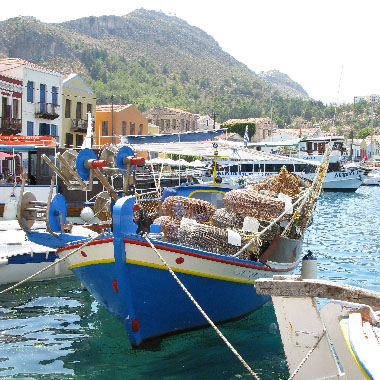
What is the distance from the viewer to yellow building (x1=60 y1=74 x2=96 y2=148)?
4659cm

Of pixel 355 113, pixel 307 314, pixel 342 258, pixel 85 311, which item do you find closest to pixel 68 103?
pixel 342 258

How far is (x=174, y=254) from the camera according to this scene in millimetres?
9328

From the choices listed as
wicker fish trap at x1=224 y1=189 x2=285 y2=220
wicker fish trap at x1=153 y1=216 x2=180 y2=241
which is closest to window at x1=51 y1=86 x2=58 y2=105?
wicker fish trap at x1=224 y1=189 x2=285 y2=220

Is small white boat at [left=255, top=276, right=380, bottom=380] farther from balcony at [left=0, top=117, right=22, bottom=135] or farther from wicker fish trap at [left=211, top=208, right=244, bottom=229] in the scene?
balcony at [left=0, top=117, right=22, bottom=135]

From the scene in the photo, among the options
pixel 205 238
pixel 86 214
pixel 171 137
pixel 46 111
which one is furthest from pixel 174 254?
pixel 46 111

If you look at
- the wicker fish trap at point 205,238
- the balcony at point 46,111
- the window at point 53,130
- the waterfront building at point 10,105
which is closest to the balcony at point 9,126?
the waterfront building at point 10,105

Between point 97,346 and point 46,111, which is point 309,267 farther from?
point 46,111

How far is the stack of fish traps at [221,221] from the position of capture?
10.5m

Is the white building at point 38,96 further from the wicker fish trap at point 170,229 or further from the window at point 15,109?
the wicker fish trap at point 170,229

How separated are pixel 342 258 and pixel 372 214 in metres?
17.4

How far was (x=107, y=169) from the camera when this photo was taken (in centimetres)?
1051

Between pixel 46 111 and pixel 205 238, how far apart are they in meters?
34.3

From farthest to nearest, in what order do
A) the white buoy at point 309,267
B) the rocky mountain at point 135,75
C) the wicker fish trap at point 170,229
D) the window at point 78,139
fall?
1. the rocky mountain at point 135,75
2. the window at point 78,139
3. the white buoy at point 309,267
4. the wicker fish trap at point 170,229

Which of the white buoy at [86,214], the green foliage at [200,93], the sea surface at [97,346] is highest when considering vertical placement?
the green foliage at [200,93]
